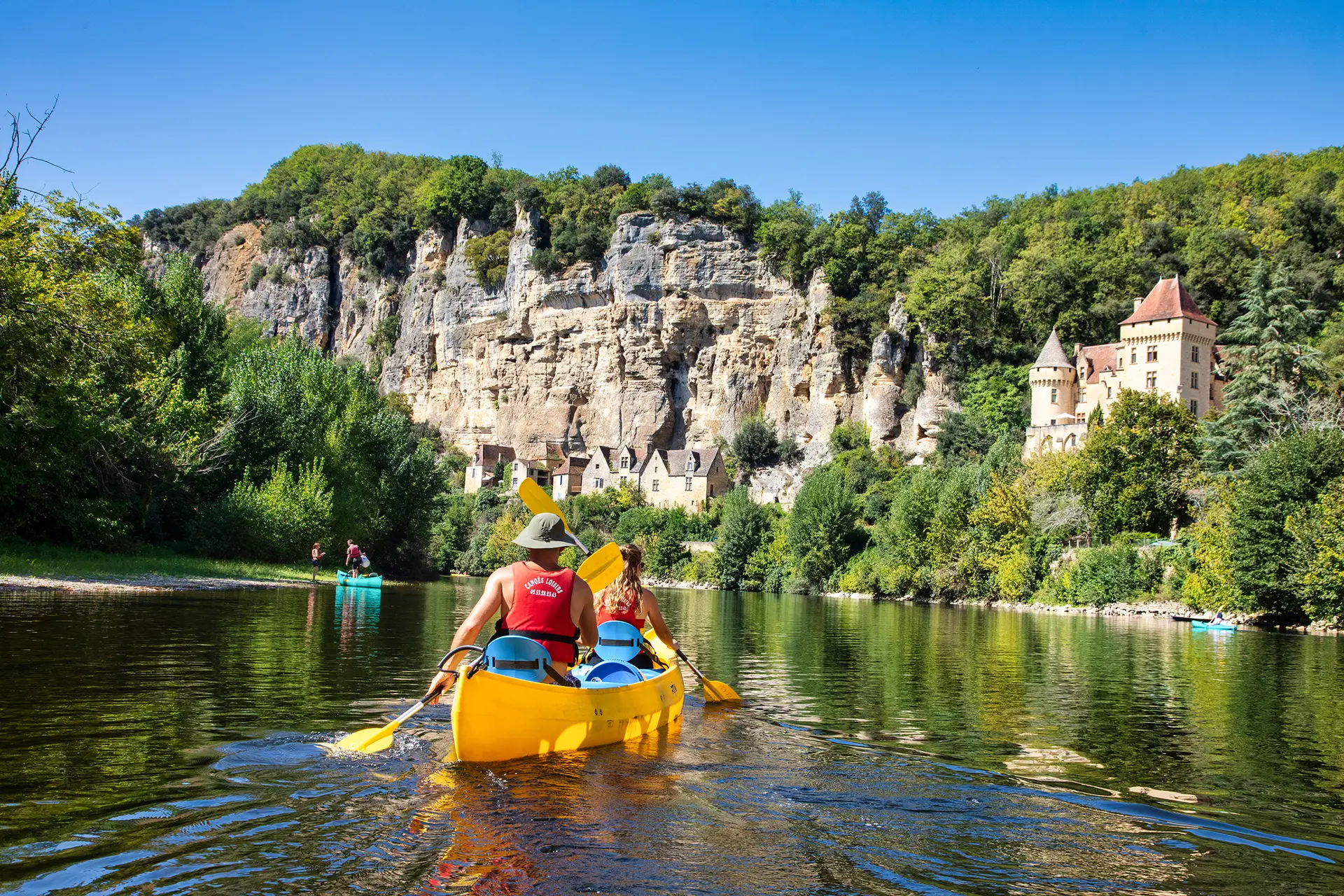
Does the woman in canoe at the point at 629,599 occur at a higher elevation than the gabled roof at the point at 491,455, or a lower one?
lower

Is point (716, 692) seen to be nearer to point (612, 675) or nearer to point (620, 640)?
point (620, 640)

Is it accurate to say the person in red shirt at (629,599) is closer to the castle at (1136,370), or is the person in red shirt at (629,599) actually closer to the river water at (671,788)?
the river water at (671,788)

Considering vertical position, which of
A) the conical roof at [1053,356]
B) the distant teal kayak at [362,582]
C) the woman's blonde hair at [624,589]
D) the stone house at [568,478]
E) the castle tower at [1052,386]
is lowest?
the distant teal kayak at [362,582]

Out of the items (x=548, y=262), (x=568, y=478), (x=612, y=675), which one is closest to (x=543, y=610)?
A: (x=612, y=675)

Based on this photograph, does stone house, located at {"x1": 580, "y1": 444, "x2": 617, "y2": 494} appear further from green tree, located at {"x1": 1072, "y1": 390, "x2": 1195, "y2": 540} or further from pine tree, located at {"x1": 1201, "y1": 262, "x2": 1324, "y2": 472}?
pine tree, located at {"x1": 1201, "y1": 262, "x2": 1324, "y2": 472}

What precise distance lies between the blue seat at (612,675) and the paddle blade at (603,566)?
2.09 meters

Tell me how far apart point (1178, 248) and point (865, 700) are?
2694 inches

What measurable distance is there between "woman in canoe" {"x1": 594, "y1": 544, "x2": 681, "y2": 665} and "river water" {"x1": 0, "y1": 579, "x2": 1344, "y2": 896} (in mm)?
1265

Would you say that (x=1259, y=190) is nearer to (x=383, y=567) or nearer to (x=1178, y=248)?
(x=1178, y=248)

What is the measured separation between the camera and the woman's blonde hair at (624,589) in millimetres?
11570

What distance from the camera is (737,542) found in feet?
207

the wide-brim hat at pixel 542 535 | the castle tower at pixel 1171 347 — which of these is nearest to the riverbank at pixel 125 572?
the wide-brim hat at pixel 542 535

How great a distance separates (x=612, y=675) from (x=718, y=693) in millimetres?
2675

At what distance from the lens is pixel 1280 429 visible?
1796 inches
